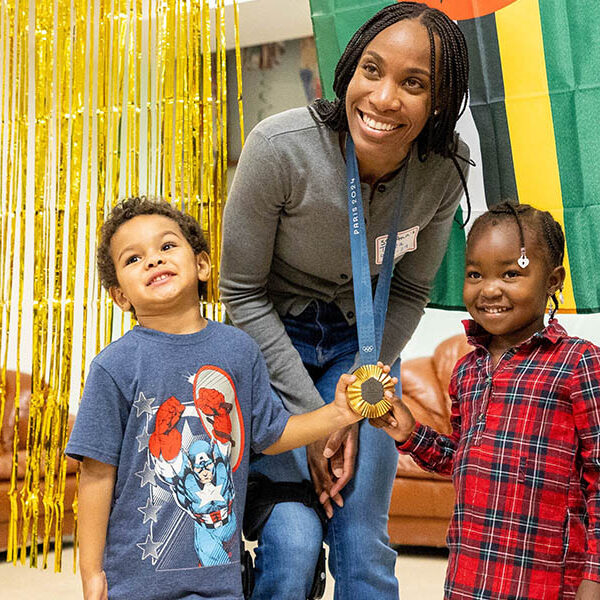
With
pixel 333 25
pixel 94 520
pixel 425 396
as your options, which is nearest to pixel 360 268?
pixel 94 520

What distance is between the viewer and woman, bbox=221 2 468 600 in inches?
57.1

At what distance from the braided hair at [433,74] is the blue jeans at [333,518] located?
0.40 meters

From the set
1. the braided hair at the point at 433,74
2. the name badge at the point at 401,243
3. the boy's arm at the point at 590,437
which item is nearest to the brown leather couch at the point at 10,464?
the name badge at the point at 401,243

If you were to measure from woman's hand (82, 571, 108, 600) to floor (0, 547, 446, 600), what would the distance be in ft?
5.72

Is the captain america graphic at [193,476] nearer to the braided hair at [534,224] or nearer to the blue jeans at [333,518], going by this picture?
the blue jeans at [333,518]

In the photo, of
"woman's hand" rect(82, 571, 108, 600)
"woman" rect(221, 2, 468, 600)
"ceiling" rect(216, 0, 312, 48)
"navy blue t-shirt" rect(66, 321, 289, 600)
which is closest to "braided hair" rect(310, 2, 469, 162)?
"woman" rect(221, 2, 468, 600)

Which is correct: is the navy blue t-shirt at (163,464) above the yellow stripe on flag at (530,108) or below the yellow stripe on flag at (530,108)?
below

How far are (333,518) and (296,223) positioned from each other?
0.62m

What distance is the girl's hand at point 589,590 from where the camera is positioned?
1199mm

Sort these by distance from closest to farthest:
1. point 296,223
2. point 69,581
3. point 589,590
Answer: point 589,590, point 296,223, point 69,581

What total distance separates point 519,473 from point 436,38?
2.64 ft

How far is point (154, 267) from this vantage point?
144cm

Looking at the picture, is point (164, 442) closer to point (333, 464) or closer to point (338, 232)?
point (333, 464)

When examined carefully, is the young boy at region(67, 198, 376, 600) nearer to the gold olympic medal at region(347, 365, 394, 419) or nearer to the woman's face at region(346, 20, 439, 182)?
the gold olympic medal at region(347, 365, 394, 419)
